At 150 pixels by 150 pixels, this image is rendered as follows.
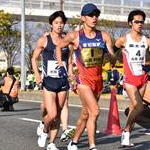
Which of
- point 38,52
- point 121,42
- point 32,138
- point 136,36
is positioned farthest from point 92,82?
point 32,138

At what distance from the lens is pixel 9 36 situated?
1932 inches

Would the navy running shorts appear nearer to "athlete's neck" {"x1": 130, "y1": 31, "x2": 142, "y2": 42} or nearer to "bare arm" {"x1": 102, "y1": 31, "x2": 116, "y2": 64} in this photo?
"bare arm" {"x1": 102, "y1": 31, "x2": 116, "y2": 64}

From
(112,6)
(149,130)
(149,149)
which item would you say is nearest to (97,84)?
(149,149)

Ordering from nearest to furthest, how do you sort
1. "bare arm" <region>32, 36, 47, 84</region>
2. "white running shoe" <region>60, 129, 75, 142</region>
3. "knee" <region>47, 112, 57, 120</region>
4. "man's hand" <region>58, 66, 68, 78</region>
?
"knee" <region>47, 112, 57, 120</region> < "man's hand" <region>58, 66, 68, 78</region> < "bare arm" <region>32, 36, 47, 84</region> < "white running shoe" <region>60, 129, 75, 142</region>

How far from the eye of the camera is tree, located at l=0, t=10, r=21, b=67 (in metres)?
45.3

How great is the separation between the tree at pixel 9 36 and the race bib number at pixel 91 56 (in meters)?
37.5

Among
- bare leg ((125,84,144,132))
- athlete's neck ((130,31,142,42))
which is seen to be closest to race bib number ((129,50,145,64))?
athlete's neck ((130,31,142,42))

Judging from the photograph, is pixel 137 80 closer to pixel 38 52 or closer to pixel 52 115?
pixel 52 115

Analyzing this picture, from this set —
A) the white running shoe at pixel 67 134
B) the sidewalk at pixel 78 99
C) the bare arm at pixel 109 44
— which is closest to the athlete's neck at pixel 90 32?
the bare arm at pixel 109 44

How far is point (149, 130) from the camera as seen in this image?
35.5ft

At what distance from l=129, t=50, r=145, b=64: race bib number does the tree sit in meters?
36.8

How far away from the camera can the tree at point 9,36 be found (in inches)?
1785

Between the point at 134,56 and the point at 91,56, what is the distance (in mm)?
1057

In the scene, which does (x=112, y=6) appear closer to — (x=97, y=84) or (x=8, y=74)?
(x=8, y=74)
